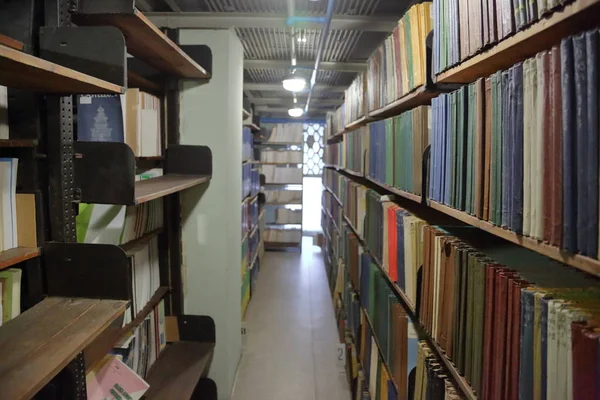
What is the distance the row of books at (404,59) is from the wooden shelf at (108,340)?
1409 millimetres

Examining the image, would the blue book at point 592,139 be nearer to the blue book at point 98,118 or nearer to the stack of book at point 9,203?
the stack of book at point 9,203

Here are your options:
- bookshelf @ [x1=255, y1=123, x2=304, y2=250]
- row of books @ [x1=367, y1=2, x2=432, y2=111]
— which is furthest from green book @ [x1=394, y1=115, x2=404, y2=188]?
bookshelf @ [x1=255, y1=123, x2=304, y2=250]

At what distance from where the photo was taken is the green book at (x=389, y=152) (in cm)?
182

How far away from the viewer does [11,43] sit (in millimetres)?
1030

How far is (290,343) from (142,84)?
243 cm

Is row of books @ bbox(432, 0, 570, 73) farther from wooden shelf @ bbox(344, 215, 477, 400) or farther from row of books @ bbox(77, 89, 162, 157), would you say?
row of books @ bbox(77, 89, 162, 157)

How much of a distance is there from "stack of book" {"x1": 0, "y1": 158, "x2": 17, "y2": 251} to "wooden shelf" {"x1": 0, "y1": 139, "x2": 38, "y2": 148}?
0.04 m

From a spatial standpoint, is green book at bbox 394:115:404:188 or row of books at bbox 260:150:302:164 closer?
green book at bbox 394:115:404:188

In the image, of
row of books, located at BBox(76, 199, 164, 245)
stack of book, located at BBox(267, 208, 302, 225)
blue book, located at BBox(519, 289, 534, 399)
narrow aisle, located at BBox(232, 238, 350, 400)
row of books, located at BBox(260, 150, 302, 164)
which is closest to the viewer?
blue book, located at BBox(519, 289, 534, 399)

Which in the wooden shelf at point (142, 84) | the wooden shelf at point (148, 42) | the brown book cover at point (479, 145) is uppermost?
the wooden shelf at point (148, 42)

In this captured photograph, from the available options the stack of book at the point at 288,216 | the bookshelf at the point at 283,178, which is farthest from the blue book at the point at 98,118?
the stack of book at the point at 288,216

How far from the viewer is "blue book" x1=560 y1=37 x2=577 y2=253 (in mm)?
626

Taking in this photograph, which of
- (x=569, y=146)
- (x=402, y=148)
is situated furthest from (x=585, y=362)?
(x=402, y=148)

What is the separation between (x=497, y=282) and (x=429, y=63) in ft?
2.56
